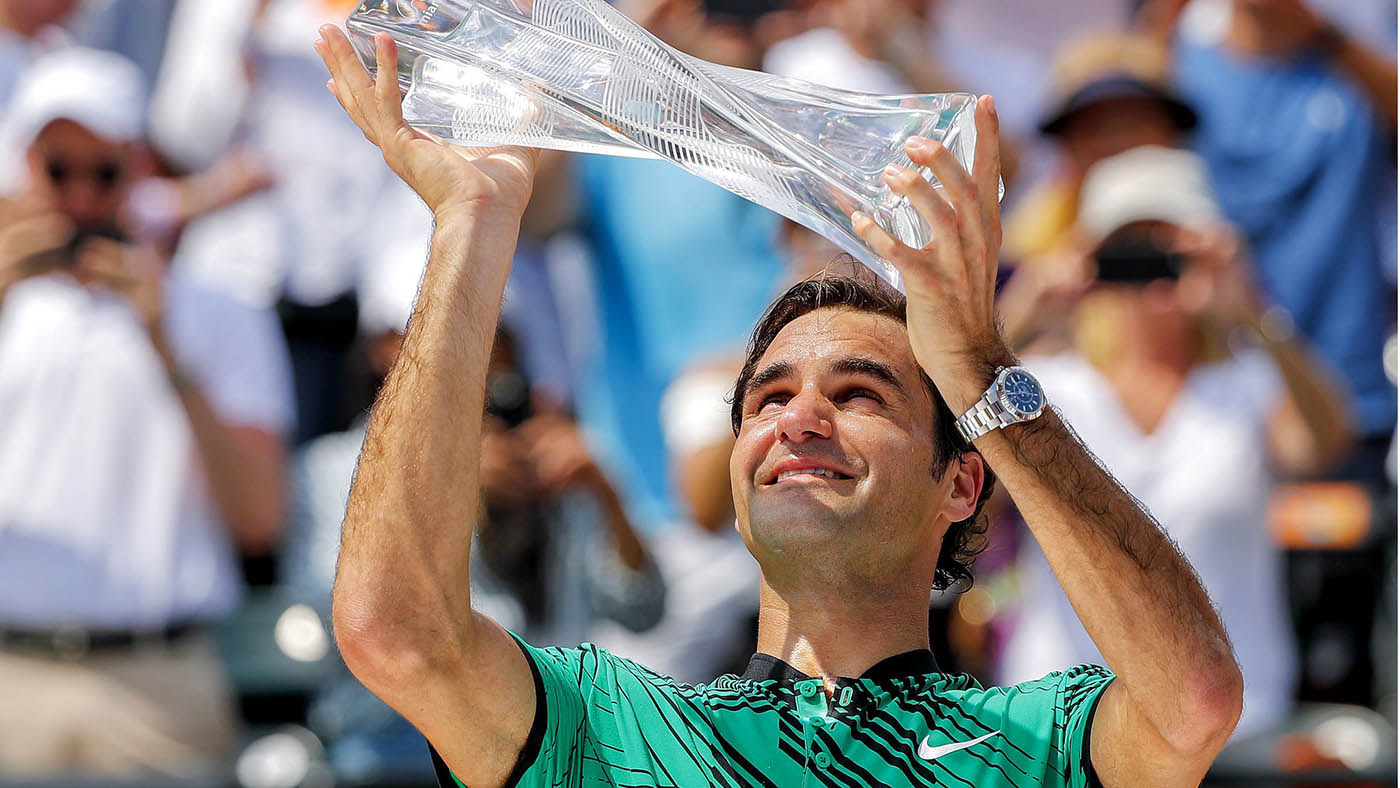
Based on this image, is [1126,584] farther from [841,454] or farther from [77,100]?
[77,100]

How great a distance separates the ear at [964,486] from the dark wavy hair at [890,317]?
0.02m

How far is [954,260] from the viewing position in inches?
87.0

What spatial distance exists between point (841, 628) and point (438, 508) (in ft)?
2.31

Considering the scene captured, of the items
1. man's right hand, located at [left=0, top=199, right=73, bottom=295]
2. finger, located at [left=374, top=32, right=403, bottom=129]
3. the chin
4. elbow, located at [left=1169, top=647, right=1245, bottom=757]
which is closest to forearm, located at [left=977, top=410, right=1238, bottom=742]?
elbow, located at [left=1169, top=647, right=1245, bottom=757]

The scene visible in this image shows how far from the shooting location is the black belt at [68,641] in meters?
4.69

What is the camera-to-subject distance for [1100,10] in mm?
5965

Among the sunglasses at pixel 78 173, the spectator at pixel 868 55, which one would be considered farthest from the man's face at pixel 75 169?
the spectator at pixel 868 55

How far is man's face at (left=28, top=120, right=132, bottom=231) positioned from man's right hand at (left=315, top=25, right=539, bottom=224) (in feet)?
9.05

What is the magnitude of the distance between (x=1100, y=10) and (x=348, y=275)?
2.64 metres

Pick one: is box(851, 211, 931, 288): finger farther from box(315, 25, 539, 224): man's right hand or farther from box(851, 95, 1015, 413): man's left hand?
box(315, 25, 539, 224): man's right hand

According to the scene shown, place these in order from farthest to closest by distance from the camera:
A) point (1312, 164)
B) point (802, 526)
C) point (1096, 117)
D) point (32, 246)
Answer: point (1312, 164), point (1096, 117), point (32, 246), point (802, 526)

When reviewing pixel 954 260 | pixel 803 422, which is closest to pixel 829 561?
pixel 803 422

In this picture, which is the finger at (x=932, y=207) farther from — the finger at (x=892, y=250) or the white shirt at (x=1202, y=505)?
the white shirt at (x=1202, y=505)

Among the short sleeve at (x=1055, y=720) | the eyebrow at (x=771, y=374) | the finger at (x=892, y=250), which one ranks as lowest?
the short sleeve at (x=1055, y=720)
